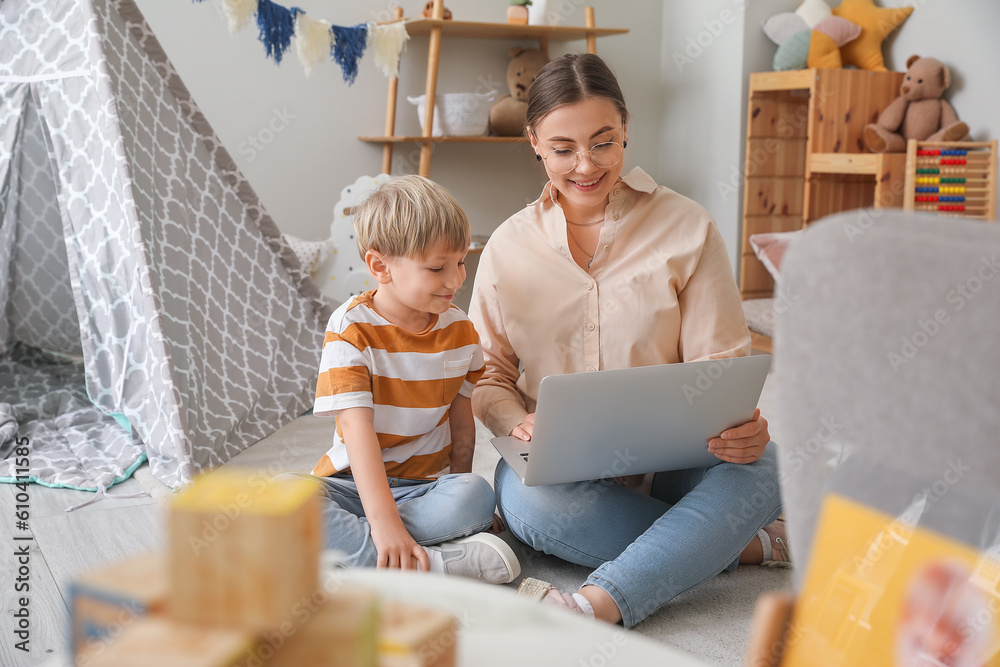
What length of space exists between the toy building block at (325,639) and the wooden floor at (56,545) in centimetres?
79

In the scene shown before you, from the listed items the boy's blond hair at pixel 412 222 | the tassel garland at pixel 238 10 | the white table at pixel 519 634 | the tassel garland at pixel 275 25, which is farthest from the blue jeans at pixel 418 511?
the tassel garland at pixel 275 25

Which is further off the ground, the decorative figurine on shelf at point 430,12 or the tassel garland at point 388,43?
the decorative figurine on shelf at point 430,12

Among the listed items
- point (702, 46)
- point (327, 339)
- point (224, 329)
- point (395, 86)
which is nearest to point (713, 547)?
point (327, 339)

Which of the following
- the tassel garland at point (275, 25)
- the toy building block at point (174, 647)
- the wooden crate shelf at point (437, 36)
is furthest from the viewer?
the wooden crate shelf at point (437, 36)

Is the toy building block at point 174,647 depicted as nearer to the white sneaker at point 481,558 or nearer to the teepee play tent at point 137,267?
the white sneaker at point 481,558

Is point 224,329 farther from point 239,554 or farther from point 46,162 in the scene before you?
point 239,554

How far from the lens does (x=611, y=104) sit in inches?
49.8

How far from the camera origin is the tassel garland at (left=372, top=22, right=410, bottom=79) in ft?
8.27

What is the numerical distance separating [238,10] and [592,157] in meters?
1.13

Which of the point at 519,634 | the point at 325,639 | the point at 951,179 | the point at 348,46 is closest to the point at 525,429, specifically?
the point at 519,634

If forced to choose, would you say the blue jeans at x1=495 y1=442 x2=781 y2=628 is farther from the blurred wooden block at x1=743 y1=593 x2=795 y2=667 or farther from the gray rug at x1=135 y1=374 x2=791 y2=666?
the blurred wooden block at x1=743 y1=593 x2=795 y2=667

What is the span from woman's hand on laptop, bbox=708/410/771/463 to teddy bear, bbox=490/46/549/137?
2104 millimetres

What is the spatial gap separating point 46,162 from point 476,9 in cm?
169

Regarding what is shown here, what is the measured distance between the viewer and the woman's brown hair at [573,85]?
1249mm
